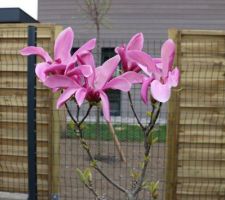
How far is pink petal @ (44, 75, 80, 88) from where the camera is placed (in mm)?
1958

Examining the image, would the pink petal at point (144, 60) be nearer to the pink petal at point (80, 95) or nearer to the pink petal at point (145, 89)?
the pink petal at point (145, 89)

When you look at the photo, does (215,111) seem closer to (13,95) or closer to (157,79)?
(13,95)

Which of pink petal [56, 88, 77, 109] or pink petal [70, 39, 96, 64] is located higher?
pink petal [70, 39, 96, 64]

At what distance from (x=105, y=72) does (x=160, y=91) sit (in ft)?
0.94

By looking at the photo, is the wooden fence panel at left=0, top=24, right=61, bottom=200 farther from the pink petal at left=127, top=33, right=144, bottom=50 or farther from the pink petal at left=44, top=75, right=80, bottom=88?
the pink petal at left=44, top=75, right=80, bottom=88

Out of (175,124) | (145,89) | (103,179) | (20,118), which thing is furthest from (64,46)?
(103,179)

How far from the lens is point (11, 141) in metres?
4.91

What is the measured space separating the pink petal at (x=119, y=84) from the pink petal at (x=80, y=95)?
95mm

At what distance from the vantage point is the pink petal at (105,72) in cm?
204

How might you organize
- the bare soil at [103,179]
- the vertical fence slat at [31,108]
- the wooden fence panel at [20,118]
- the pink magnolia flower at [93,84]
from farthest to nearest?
1. the bare soil at [103,179]
2. the wooden fence panel at [20,118]
3. the vertical fence slat at [31,108]
4. the pink magnolia flower at [93,84]

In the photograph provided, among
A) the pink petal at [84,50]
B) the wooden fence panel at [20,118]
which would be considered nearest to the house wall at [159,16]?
the wooden fence panel at [20,118]

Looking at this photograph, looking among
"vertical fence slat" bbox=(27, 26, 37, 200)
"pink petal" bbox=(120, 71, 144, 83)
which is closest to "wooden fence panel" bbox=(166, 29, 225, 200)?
"vertical fence slat" bbox=(27, 26, 37, 200)

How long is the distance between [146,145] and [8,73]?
291 cm

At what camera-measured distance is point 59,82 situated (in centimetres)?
197
